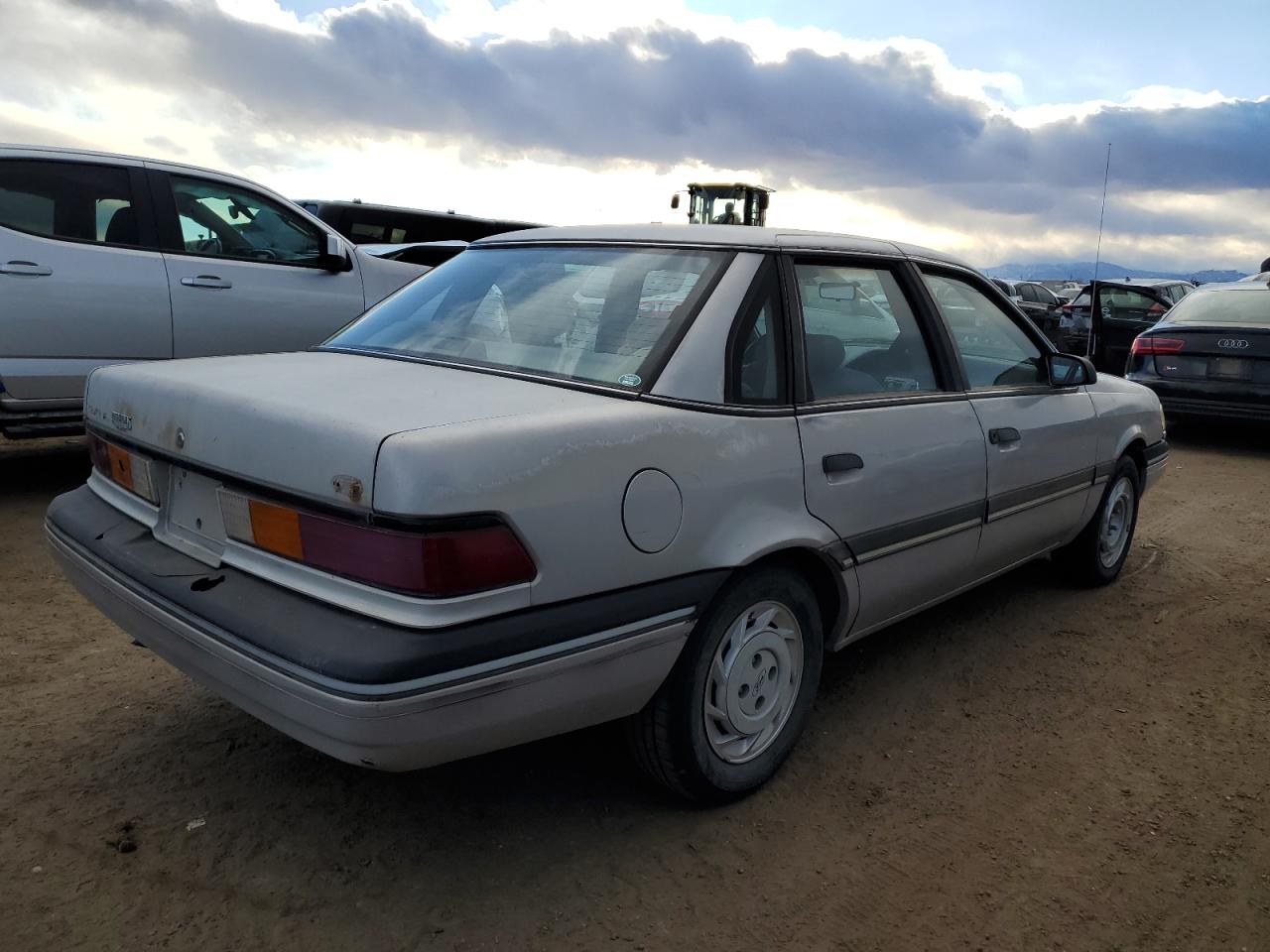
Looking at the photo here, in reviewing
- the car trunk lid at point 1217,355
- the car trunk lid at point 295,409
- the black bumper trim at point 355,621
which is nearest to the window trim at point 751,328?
the car trunk lid at point 295,409

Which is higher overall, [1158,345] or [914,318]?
[914,318]

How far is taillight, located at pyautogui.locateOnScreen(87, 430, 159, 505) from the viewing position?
271 centimetres

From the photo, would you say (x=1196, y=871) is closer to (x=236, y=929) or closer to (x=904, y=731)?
(x=904, y=731)

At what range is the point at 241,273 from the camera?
6.10 m

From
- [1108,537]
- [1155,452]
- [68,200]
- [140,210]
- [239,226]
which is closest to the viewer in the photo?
[1108,537]

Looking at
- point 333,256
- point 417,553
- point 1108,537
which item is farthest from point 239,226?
point 1108,537

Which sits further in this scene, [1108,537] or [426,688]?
[1108,537]

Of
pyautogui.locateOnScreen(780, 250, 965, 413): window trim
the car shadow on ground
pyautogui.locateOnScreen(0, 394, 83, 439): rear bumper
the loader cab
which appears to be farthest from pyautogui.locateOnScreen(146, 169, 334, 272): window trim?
the loader cab

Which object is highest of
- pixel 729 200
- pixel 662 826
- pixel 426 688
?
pixel 729 200

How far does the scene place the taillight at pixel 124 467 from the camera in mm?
2707

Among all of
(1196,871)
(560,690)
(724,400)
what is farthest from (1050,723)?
(560,690)

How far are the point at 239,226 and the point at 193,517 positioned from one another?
4.25 metres

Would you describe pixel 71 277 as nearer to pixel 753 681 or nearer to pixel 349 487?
pixel 349 487

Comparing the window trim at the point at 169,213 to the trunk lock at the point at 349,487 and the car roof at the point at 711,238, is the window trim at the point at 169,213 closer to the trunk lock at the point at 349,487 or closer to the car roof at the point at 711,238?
the car roof at the point at 711,238
